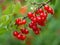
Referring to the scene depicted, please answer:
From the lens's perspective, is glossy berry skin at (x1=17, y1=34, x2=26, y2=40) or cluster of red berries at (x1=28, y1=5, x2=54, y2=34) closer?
cluster of red berries at (x1=28, y1=5, x2=54, y2=34)

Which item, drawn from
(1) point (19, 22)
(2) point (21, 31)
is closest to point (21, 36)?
(2) point (21, 31)

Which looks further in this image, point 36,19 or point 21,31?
point 21,31

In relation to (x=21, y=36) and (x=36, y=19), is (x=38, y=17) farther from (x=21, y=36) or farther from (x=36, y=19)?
(x=21, y=36)

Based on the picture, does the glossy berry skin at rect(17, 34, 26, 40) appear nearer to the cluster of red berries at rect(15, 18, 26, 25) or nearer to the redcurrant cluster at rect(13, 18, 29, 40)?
the redcurrant cluster at rect(13, 18, 29, 40)

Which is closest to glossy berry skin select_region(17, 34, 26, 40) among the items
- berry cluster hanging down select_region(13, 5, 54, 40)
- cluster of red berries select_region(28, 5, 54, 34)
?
berry cluster hanging down select_region(13, 5, 54, 40)

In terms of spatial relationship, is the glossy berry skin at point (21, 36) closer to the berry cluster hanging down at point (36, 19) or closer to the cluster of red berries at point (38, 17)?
the berry cluster hanging down at point (36, 19)

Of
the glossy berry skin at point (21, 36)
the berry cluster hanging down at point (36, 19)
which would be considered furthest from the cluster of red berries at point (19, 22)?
the glossy berry skin at point (21, 36)

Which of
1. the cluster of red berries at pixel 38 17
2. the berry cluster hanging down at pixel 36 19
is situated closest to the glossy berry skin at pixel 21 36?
the berry cluster hanging down at pixel 36 19

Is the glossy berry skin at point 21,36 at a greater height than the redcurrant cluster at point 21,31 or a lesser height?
lesser

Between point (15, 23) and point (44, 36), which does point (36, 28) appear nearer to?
point (15, 23)

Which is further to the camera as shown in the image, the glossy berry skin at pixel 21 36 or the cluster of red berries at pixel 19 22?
the glossy berry skin at pixel 21 36

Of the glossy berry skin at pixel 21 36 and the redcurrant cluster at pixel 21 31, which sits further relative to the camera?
the glossy berry skin at pixel 21 36
